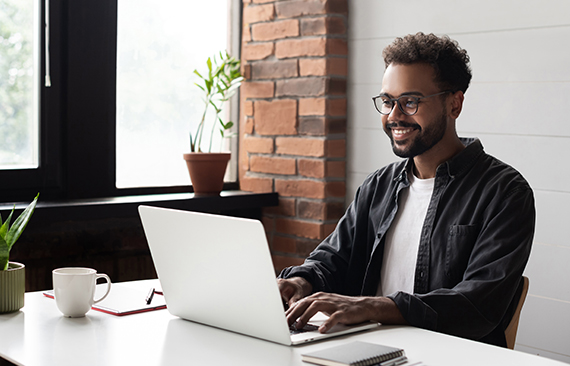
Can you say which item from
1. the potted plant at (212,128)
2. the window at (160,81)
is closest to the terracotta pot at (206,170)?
the potted plant at (212,128)

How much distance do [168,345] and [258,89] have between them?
199 cm

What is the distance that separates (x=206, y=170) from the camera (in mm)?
2990

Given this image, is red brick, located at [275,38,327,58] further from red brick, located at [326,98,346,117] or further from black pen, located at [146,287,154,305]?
black pen, located at [146,287,154,305]

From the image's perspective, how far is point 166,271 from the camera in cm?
154

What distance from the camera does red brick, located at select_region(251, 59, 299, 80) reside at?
3.07 meters

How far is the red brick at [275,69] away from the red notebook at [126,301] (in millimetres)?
1492

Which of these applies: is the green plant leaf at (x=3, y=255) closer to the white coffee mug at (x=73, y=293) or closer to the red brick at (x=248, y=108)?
the white coffee mug at (x=73, y=293)

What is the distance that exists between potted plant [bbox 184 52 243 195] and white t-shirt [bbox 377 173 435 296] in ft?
3.79

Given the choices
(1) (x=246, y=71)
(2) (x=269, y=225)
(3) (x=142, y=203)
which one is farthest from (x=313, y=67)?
(3) (x=142, y=203)

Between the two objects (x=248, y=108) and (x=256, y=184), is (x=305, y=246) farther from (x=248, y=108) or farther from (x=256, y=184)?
(x=248, y=108)

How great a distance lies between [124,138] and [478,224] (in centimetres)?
167

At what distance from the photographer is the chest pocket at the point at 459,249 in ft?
5.92

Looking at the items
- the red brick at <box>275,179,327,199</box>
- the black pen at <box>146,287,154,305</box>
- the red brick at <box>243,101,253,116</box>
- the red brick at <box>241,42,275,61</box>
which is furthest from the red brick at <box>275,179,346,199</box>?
the black pen at <box>146,287,154,305</box>

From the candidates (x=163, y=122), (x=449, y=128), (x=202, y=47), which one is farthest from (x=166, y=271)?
(x=202, y=47)
